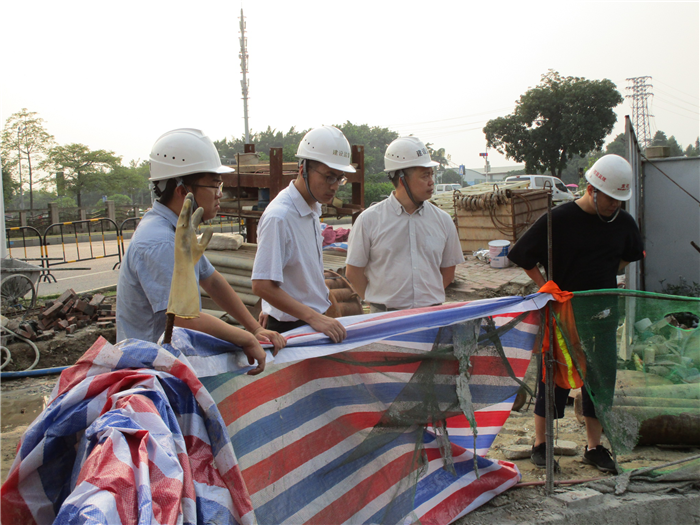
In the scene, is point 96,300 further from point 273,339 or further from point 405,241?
point 273,339

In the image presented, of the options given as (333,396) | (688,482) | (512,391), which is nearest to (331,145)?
(333,396)

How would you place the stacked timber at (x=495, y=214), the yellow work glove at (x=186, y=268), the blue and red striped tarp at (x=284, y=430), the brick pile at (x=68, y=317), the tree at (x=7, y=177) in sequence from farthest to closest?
the tree at (x=7, y=177), the stacked timber at (x=495, y=214), the brick pile at (x=68, y=317), the yellow work glove at (x=186, y=268), the blue and red striped tarp at (x=284, y=430)

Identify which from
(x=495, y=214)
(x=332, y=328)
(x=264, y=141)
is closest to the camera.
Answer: (x=332, y=328)

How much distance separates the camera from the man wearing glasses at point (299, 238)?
2.53 metres

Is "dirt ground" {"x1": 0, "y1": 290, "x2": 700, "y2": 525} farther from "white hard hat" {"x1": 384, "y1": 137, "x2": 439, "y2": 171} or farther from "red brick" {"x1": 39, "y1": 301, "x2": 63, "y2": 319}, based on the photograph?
"white hard hat" {"x1": 384, "y1": 137, "x2": 439, "y2": 171}

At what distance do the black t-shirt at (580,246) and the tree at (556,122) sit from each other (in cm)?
3016

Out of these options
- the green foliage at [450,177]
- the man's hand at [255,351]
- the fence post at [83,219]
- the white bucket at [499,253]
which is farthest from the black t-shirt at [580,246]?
the green foliage at [450,177]

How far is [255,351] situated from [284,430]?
370 mm

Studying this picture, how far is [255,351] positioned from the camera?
1.92 meters

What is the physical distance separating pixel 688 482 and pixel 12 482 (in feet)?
10.3

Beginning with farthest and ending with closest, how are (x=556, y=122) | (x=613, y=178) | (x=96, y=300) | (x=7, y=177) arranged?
(x=7, y=177) → (x=556, y=122) → (x=96, y=300) → (x=613, y=178)

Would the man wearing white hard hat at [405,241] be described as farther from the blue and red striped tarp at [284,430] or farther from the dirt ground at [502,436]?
the dirt ground at [502,436]

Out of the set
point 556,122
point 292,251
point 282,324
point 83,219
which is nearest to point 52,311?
point 282,324

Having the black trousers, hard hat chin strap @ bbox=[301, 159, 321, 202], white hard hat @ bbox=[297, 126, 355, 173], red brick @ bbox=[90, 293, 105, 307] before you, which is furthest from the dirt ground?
white hard hat @ bbox=[297, 126, 355, 173]
